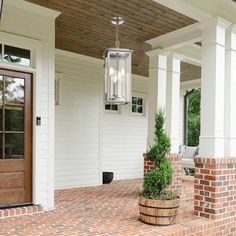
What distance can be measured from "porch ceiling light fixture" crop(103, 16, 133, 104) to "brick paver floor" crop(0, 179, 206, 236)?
1.52 m

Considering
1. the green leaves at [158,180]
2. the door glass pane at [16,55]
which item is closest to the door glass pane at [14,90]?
the door glass pane at [16,55]

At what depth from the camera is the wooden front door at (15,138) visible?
3.90m

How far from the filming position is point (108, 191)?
5.92 m

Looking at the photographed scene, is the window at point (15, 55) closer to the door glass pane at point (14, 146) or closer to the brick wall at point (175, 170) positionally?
the door glass pane at point (14, 146)

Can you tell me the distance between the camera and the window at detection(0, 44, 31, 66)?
3.89 metres

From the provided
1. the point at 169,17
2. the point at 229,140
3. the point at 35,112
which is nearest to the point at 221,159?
the point at 229,140

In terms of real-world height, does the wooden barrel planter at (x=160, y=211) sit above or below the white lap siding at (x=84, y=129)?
below

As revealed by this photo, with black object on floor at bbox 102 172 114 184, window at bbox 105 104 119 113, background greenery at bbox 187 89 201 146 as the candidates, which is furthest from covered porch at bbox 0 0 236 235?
background greenery at bbox 187 89 201 146

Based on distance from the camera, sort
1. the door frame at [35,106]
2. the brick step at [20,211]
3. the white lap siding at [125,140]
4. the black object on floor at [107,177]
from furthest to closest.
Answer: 1. the white lap siding at [125,140]
2. the black object on floor at [107,177]
3. the door frame at [35,106]
4. the brick step at [20,211]

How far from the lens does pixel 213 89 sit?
157 inches

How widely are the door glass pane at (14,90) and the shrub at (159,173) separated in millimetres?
1885

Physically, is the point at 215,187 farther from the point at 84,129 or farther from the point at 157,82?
the point at 84,129

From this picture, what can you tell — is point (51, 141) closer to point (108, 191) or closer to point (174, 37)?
point (108, 191)

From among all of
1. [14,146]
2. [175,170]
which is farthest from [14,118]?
[175,170]
